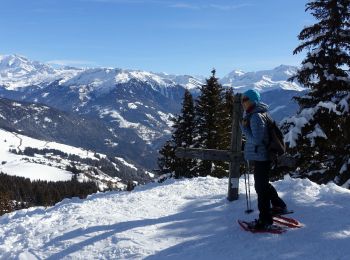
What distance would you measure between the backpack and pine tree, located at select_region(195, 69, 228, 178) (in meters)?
24.4

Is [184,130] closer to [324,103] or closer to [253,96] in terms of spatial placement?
[324,103]

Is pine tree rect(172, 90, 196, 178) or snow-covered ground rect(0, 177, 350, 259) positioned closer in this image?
snow-covered ground rect(0, 177, 350, 259)

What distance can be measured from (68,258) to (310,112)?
1074 centimetres

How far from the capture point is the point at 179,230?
927cm

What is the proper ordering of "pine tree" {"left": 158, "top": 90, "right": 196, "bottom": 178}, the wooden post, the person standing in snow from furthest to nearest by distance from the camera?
1. "pine tree" {"left": 158, "top": 90, "right": 196, "bottom": 178}
2. the wooden post
3. the person standing in snow

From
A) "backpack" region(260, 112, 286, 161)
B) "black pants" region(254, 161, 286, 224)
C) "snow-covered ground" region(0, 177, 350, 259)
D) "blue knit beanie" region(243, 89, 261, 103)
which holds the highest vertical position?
"blue knit beanie" region(243, 89, 261, 103)

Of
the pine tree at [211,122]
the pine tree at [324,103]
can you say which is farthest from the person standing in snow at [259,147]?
the pine tree at [211,122]

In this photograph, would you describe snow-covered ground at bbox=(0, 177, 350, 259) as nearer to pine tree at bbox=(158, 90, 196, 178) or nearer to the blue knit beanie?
the blue knit beanie

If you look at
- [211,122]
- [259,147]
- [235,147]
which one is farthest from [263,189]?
[211,122]

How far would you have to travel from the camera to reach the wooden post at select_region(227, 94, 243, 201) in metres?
11.2

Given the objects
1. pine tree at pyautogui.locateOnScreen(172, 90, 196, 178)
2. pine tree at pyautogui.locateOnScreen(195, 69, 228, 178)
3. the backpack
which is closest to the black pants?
the backpack

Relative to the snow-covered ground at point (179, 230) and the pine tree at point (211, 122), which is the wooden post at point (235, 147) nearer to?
the snow-covered ground at point (179, 230)

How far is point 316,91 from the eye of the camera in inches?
698

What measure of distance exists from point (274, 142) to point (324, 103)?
794 centimetres
